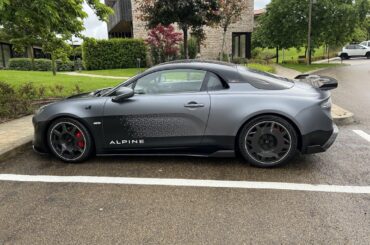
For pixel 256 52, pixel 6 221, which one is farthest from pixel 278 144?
pixel 256 52

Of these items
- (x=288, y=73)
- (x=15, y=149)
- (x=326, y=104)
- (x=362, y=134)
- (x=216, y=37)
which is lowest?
(x=288, y=73)

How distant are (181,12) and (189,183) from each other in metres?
9.58

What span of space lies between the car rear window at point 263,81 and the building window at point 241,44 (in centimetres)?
2184

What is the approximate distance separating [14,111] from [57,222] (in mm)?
5704

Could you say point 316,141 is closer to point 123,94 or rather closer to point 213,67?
point 213,67

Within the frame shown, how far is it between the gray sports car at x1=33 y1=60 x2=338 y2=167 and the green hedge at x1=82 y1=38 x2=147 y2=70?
19341mm

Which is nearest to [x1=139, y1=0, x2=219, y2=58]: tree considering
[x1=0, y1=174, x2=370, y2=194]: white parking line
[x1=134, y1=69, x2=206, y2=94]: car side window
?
[x1=134, y1=69, x2=206, y2=94]: car side window

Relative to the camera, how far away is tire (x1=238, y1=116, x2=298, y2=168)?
4.74 metres

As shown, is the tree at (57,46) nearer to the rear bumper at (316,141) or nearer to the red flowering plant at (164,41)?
the rear bumper at (316,141)

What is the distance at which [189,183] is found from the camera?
4402mm

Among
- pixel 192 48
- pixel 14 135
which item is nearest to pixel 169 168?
pixel 14 135

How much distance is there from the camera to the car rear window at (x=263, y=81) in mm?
4910

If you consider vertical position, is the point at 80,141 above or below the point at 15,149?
above

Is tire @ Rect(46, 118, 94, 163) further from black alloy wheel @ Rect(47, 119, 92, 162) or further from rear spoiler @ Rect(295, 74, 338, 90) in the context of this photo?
rear spoiler @ Rect(295, 74, 338, 90)
